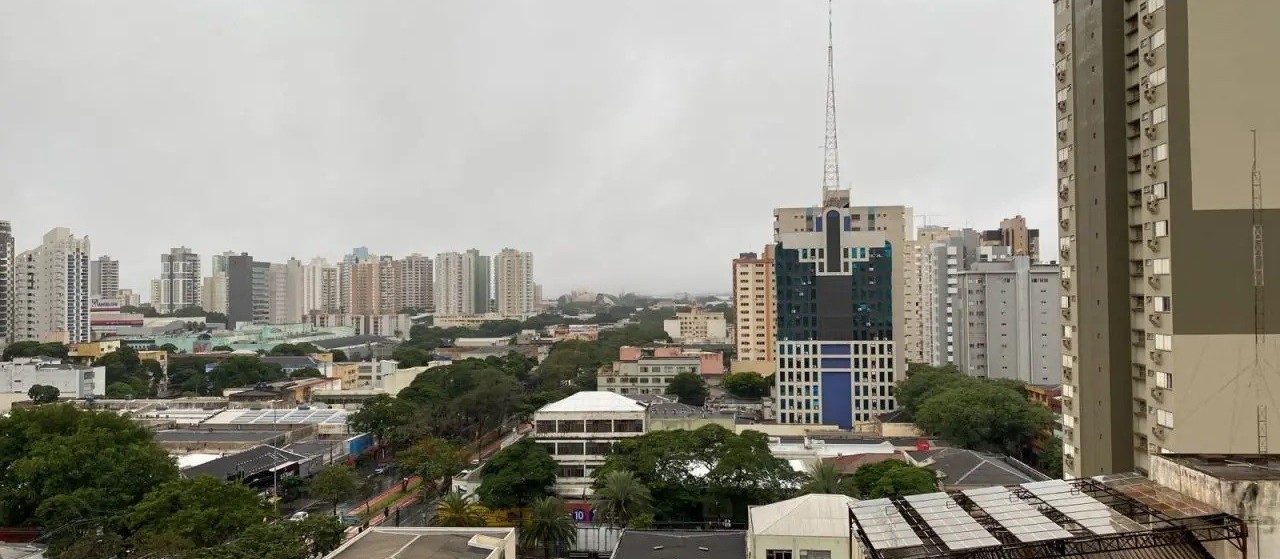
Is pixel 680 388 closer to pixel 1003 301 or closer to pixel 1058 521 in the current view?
pixel 1003 301

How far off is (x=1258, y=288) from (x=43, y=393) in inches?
1670

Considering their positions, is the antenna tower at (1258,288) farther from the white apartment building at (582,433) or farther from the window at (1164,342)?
the white apartment building at (582,433)

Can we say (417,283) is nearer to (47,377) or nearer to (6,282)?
(6,282)

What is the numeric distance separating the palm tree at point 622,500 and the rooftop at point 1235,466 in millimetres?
11190

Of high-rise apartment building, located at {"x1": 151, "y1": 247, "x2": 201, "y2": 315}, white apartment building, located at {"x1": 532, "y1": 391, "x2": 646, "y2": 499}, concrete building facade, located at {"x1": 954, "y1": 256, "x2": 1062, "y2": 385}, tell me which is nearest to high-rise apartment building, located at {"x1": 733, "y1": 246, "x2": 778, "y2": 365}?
concrete building facade, located at {"x1": 954, "y1": 256, "x2": 1062, "y2": 385}

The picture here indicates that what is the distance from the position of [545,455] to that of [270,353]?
141 ft

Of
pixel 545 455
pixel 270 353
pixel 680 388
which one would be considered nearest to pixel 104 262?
pixel 270 353

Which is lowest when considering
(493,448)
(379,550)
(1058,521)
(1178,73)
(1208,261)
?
(493,448)

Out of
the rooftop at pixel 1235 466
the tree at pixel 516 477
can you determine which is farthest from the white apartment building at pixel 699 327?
the rooftop at pixel 1235 466

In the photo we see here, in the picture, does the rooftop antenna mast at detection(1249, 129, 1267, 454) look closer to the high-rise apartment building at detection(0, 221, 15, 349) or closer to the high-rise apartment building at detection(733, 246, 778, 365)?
the high-rise apartment building at detection(733, 246, 778, 365)

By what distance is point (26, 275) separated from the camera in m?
57.3

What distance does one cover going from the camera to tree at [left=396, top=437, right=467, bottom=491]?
2128 cm

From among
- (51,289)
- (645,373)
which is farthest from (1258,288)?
(51,289)

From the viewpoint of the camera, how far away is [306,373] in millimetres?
45875
